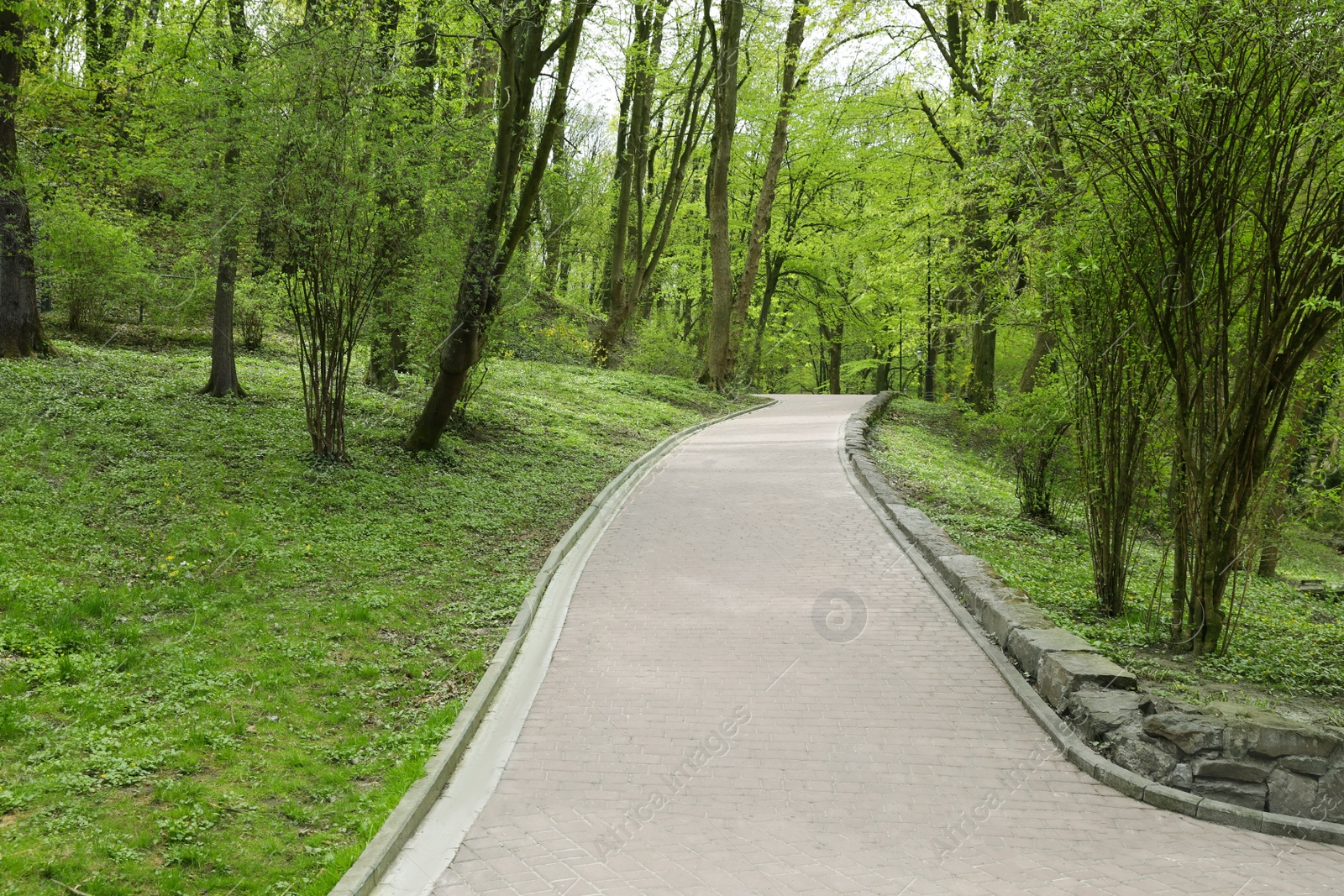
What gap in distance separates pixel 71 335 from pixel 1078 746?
17.8 meters

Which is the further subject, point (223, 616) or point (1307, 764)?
point (223, 616)

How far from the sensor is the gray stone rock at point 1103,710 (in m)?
5.82

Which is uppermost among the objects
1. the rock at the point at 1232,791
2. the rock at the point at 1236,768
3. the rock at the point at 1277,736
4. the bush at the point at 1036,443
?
the bush at the point at 1036,443

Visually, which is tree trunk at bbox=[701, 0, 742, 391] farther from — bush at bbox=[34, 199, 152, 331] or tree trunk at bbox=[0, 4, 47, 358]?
tree trunk at bbox=[0, 4, 47, 358]

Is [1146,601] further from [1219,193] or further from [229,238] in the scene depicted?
[229,238]

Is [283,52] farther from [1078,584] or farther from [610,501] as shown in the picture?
[1078,584]

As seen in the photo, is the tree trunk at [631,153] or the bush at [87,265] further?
the tree trunk at [631,153]

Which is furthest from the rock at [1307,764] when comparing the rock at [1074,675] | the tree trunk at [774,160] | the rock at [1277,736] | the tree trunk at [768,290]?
the tree trunk at [768,290]

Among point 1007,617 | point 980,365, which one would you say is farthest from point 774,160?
point 1007,617

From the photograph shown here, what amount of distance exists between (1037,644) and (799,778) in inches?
101

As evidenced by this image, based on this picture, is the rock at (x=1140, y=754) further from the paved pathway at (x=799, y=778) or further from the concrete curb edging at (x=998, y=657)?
the paved pathway at (x=799, y=778)

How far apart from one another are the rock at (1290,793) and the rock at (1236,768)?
5 centimetres

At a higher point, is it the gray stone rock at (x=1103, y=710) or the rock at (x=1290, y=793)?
the gray stone rock at (x=1103, y=710)

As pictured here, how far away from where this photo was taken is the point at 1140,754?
220 inches
